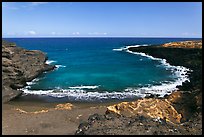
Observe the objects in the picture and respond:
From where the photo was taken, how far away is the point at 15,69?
134 feet

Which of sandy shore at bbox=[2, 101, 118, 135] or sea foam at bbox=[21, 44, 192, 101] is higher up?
sandy shore at bbox=[2, 101, 118, 135]

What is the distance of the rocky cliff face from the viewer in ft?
116

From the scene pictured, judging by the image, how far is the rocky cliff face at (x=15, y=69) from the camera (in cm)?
3524

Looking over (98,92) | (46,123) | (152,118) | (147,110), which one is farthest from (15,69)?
(152,118)

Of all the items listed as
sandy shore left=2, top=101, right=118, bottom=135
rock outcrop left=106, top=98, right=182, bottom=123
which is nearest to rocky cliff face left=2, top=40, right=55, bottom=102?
sandy shore left=2, top=101, right=118, bottom=135

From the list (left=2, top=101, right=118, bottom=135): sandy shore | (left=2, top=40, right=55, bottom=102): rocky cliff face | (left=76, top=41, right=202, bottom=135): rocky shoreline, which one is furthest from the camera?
(left=2, top=40, right=55, bottom=102): rocky cliff face

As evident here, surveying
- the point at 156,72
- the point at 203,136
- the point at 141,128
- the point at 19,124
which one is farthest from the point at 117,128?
the point at 156,72

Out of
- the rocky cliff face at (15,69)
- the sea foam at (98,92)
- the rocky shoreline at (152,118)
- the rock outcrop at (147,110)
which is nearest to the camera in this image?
the rocky shoreline at (152,118)

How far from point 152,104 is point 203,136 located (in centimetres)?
745

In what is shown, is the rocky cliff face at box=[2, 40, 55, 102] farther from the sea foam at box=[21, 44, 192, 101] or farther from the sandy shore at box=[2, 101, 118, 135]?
the sandy shore at box=[2, 101, 118, 135]

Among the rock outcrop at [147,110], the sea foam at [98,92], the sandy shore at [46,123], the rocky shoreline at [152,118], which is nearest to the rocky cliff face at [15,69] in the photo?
the sea foam at [98,92]

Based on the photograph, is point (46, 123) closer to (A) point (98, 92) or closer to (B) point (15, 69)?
(A) point (98, 92)

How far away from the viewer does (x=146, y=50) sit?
91.8 metres

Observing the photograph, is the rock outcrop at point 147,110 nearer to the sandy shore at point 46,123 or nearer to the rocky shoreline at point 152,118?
the rocky shoreline at point 152,118
